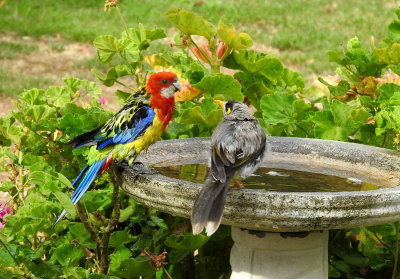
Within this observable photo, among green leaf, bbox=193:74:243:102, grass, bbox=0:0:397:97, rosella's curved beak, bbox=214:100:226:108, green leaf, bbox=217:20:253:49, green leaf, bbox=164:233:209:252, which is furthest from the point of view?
grass, bbox=0:0:397:97

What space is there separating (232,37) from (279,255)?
3.83 feet

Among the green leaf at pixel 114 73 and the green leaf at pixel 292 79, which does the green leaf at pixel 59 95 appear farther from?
the green leaf at pixel 292 79

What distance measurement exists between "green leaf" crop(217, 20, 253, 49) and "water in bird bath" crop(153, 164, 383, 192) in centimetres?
69

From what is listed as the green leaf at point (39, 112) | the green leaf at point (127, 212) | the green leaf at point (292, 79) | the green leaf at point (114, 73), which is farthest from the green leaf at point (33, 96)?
the green leaf at point (292, 79)

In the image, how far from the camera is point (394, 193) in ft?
8.56

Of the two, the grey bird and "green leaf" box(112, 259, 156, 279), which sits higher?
the grey bird

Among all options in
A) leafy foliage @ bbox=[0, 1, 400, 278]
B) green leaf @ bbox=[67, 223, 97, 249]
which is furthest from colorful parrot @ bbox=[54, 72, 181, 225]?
green leaf @ bbox=[67, 223, 97, 249]

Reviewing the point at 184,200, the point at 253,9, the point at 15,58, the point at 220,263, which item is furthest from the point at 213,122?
the point at 253,9

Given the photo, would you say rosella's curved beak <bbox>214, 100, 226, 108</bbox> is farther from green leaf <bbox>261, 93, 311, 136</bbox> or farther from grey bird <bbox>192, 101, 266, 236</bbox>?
green leaf <bbox>261, 93, 311, 136</bbox>

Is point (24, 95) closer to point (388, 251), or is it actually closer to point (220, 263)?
→ point (220, 263)

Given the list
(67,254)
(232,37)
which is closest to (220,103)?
(232,37)

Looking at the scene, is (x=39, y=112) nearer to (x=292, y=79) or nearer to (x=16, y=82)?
(x=292, y=79)

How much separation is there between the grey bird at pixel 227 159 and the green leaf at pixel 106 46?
2.94 ft

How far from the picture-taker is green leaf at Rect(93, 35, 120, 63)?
3.74 m
